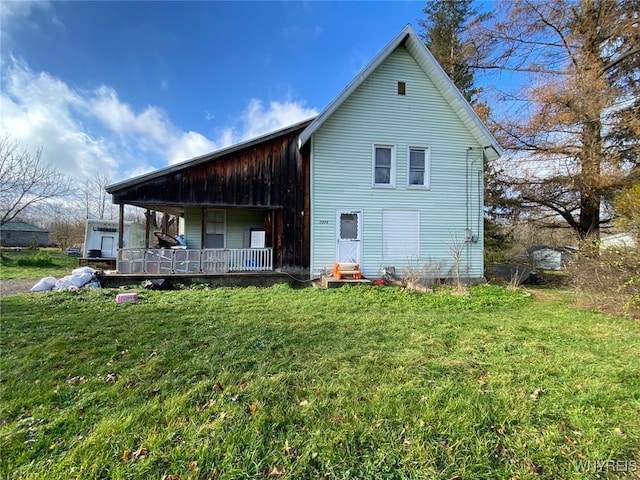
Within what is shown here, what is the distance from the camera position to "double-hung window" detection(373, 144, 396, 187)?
36.6 ft

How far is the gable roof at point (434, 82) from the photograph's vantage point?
33.5ft

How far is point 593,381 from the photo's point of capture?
11.0 feet

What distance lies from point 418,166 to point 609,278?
21.9ft

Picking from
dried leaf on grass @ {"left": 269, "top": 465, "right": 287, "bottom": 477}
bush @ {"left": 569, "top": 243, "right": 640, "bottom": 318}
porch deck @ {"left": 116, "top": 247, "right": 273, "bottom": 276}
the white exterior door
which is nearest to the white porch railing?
porch deck @ {"left": 116, "top": 247, "right": 273, "bottom": 276}

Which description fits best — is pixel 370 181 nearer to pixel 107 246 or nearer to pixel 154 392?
pixel 154 392

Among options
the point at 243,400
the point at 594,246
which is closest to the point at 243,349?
the point at 243,400

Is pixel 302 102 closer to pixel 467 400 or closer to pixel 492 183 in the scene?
pixel 492 183

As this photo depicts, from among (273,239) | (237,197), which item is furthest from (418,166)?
(237,197)

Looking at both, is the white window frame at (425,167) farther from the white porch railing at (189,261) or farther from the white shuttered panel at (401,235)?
the white porch railing at (189,261)

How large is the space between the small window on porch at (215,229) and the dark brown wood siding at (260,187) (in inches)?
88.1

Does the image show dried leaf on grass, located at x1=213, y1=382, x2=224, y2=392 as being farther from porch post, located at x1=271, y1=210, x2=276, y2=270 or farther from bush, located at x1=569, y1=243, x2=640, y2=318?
bush, located at x1=569, y1=243, x2=640, y2=318

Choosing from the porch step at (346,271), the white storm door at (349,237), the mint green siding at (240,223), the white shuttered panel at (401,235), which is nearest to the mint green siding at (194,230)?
the mint green siding at (240,223)

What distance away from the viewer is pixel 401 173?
11.2 m

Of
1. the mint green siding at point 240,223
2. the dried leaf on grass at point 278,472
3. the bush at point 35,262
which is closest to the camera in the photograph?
the dried leaf on grass at point 278,472
